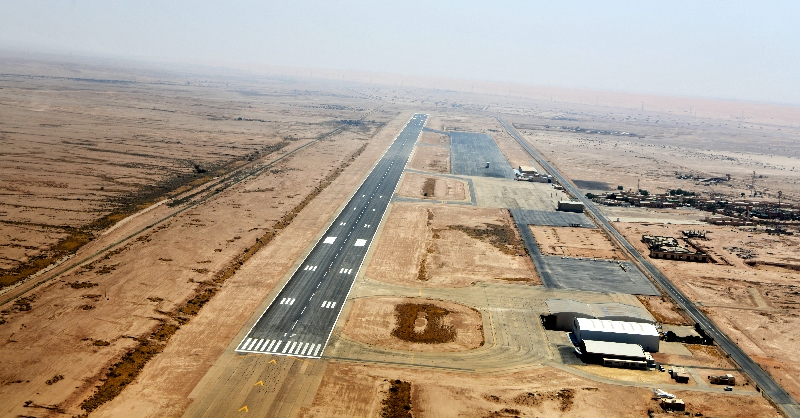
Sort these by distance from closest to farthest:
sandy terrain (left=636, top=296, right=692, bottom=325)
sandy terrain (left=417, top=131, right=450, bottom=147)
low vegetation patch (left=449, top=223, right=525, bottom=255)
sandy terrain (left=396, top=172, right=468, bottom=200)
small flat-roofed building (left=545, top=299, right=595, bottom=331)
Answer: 1. small flat-roofed building (left=545, top=299, right=595, bottom=331)
2. sandy terrain (left=636, top=296, right=692, bottom=325)
3. low vegetation patch (left=449, top=223, right=525, bottom=255)
4. sandy terrain (left=396, top=172, right=468, bottom=200)
5. sandy terrain (left=417, top=131, right=450, bottom=147)

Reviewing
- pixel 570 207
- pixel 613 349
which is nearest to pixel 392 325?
pixel 613 349

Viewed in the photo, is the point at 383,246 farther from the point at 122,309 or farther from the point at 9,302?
the point at 9,302

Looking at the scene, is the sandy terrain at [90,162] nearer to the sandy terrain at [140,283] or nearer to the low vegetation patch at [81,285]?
the sandy terrain at [140,283]

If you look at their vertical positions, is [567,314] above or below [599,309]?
below

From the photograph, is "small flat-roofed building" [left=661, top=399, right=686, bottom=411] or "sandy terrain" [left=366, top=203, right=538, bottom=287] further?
"sandy terrain" [left=366, top=203, right=538, bottom=287]

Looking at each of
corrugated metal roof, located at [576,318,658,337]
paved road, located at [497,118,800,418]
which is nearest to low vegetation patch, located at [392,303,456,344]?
corrugated metal roof, located at [576,318,658,337]

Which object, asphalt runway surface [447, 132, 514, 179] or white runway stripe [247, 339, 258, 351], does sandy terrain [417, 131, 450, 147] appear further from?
white runway stripe [247, 339, 258, 351]

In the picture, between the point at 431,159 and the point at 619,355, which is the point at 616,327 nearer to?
the point at 619,355
